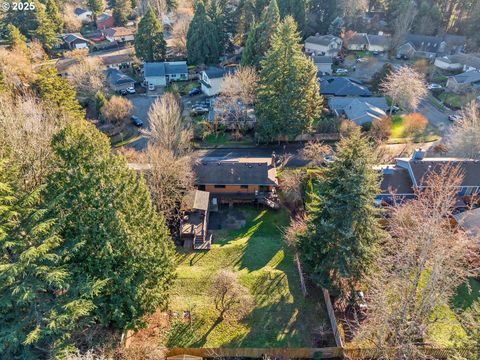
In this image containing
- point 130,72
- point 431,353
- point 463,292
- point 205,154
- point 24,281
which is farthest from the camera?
point 130,72

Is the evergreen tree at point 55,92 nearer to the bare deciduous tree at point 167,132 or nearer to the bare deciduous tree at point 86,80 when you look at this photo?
the bare deciduous tree at point 167,132

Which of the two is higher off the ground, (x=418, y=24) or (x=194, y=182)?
(x=418, y=24)

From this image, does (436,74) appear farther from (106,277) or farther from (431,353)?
(106,277)

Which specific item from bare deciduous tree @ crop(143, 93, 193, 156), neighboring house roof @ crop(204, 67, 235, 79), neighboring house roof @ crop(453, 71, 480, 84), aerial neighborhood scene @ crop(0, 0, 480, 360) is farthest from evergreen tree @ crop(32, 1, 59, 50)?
neighboring house roof @ crop(453, 71, 480, 84)

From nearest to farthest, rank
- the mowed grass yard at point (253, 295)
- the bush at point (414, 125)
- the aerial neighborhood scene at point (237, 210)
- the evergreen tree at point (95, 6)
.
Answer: the aerial neighborhood scene at point (237, 210) < the mowed grass yard at point (253, 295) < the bush at point (414, 125) < the evergreen tree at point (95, 6)

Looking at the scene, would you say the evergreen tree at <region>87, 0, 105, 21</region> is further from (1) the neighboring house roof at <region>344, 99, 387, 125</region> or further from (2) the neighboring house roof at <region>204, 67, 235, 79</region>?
(1) the neighboring house roof at <region>344, 99, 387, 125</region>

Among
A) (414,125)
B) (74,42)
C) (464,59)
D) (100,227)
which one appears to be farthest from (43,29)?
(464,59)

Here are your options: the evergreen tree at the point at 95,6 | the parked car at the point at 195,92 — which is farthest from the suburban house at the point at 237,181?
the evergreen tree at the point at 95,6

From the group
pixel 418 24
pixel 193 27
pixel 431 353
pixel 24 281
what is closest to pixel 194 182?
pixel 24 281
